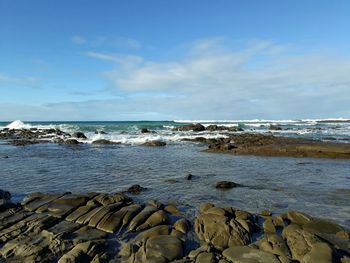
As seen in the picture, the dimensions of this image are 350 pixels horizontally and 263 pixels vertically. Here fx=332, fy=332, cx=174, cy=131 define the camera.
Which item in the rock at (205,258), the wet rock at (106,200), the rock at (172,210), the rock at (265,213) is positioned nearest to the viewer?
the rock at (205,258)

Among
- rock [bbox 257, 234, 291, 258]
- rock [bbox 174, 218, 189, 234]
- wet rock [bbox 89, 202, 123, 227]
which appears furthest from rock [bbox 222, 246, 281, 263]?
wet rock [bbox 89, 202, 123, 227]

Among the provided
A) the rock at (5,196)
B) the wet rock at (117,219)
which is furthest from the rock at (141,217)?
the rock at (5,196)

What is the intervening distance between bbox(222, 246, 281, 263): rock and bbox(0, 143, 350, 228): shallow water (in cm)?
331

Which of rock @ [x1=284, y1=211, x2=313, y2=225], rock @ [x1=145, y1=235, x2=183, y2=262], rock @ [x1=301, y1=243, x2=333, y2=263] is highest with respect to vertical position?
rock @ [x1=301, y1=243, x2=333, y2=263]

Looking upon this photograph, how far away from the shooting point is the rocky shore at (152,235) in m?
6.39

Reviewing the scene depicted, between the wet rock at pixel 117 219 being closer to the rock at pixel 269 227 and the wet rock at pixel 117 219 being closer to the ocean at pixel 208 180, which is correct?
the ocean at pixel 208 180

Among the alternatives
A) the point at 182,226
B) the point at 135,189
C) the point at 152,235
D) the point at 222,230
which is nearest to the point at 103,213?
the point at 152,235

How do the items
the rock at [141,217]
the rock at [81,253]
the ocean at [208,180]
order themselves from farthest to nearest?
the ocean at [208,180], the rock at [141,217], the rock at [81,253]

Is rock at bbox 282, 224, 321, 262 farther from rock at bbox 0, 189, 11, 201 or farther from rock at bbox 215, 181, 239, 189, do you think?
rock at bbox 0, 189, 11, 201

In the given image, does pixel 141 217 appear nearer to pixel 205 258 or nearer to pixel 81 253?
pixel 81 253

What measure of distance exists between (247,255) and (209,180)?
8409mm

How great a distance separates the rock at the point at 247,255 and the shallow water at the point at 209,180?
3312mm

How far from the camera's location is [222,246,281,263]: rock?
19.5ft

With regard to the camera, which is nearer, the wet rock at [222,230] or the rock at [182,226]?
the wet rock at [222,230]
